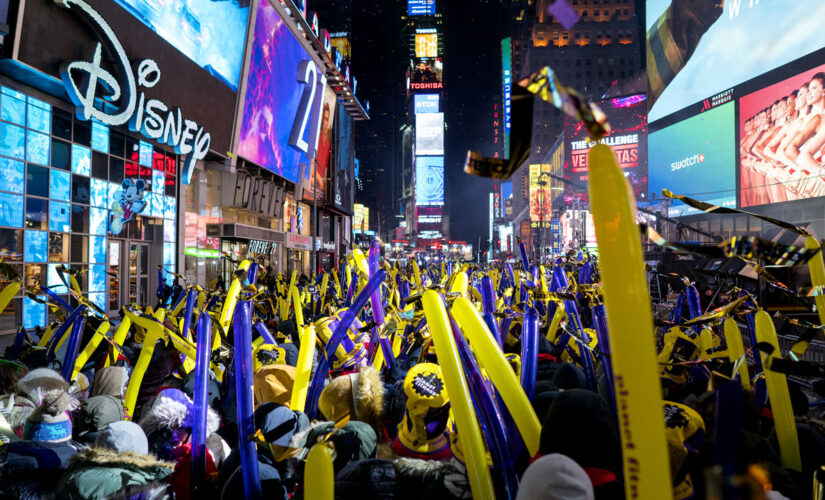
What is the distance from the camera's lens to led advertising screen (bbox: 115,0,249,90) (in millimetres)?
15719

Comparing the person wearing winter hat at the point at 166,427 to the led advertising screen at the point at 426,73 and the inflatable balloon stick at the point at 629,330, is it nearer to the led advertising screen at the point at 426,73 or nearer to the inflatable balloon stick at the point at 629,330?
the inflatable balloon stick at the point at 629,330

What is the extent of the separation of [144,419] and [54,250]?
1323 cm

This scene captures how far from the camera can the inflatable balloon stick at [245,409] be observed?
1938mm

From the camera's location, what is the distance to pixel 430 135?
115 metres

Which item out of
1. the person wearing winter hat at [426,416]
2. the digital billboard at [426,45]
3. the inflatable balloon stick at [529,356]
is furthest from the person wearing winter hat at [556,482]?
the digital billboard at [426,45]

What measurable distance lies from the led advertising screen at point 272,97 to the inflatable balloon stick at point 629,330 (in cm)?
2497

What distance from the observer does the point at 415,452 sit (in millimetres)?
2480

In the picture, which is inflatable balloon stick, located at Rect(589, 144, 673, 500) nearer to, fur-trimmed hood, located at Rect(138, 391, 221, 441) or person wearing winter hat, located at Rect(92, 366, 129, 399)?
fur-trimmed hood, located at Rect(138, 391, 221, 441)

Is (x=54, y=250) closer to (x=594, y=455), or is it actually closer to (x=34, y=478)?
(x=34, y=478)

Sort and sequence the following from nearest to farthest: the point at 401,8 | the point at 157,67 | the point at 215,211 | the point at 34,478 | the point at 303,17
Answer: the point at 34,478 → the point at 157,67 → the point at 215,211 → the point at 303,17 → the point at 401,8

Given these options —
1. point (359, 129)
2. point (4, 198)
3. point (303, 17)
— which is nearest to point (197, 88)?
point (4, 198)

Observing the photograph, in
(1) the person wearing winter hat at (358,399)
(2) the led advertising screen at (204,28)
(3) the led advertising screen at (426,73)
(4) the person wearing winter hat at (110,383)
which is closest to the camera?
(1) the person wearing winter hat at (358,399)

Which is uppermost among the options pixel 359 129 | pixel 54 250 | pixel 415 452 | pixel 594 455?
pixel 359 129

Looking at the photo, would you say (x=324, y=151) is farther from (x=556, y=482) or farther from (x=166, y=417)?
(x=556, y=482)
